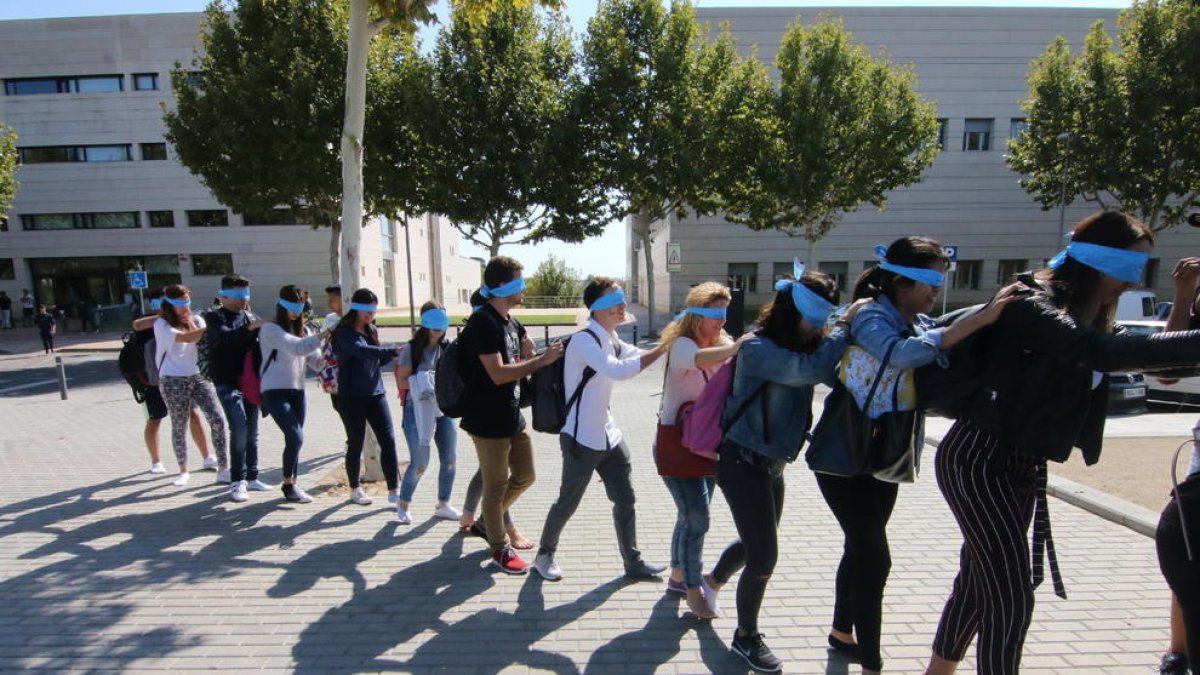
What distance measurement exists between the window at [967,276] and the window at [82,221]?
44114mm

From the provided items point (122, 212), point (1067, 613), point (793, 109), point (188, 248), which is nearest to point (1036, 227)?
point (793, 109)

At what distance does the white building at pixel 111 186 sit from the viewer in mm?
30734

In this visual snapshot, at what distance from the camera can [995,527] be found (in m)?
2.10

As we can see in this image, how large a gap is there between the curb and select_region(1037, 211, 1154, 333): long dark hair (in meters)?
2.79

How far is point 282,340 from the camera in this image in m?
4.74

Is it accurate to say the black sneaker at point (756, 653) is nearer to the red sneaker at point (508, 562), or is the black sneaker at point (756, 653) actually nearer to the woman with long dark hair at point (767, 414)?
the woman with long dark hair at point (767, 414)

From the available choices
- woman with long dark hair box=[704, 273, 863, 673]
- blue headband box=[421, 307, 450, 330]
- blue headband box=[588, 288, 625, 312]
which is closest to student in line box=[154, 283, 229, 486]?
blue headband box=[421, 307, 450, 330]

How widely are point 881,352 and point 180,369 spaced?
571cm

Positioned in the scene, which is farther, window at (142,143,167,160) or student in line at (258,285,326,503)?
window at (142,143,167,160)

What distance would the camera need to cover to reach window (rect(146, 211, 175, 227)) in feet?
103

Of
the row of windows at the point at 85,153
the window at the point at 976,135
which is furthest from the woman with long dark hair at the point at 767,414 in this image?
the row of windows at the point at 85,153

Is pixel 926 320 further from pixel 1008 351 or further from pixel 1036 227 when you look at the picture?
pixel 1036 227

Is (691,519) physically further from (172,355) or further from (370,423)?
(172,355)

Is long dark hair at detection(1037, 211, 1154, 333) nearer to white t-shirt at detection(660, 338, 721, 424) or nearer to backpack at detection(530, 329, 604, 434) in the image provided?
white t-shirt at detection(660, 338, 721, 424)
